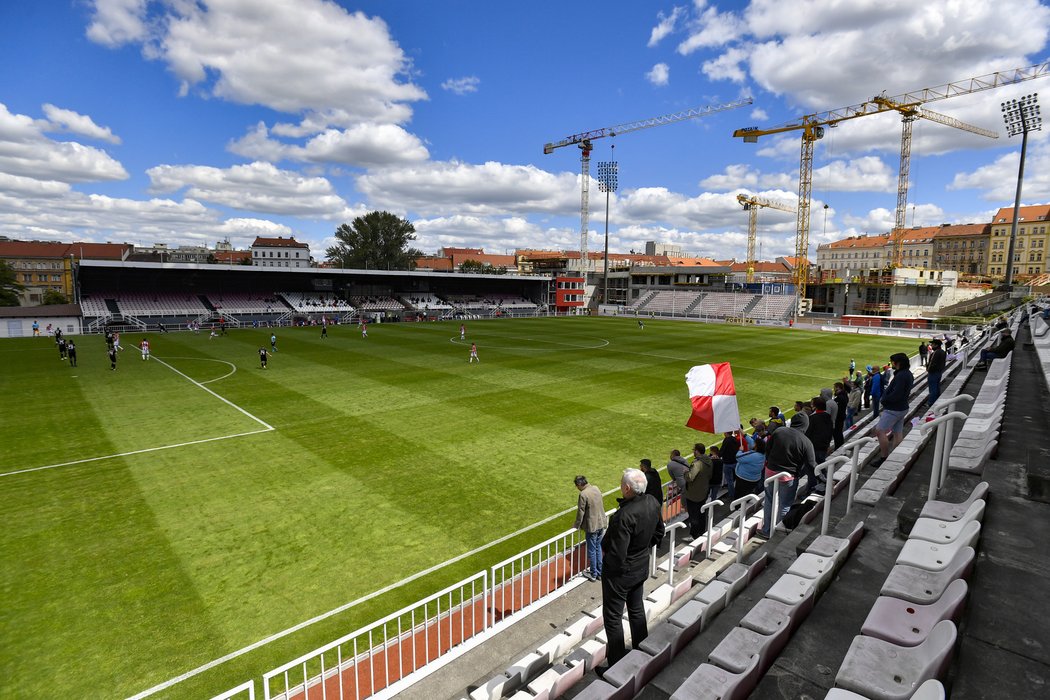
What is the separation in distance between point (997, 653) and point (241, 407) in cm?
2201

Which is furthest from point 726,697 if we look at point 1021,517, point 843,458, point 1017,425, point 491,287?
point 491,287

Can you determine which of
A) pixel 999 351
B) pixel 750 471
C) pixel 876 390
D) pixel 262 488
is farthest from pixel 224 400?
pixel 999 351

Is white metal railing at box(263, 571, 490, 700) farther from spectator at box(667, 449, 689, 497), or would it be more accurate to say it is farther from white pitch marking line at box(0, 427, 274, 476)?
white pitch marking line at box(0, 427, 274, 476)

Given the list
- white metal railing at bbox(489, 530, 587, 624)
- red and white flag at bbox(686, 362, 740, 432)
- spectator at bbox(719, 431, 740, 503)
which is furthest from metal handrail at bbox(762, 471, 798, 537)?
red and white flag at bbox(686, 362, 740, 432)

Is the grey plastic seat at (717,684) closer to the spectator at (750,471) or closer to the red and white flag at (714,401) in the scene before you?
the spectator at (750,471)

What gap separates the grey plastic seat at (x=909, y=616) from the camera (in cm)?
296

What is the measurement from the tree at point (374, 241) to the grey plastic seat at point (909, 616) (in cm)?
9754

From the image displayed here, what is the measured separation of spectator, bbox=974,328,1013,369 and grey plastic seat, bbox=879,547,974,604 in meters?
15.3

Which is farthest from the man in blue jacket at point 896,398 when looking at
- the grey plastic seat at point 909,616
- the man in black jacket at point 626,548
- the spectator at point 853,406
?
the grey plastic seat at point 909,616

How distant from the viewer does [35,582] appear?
320 inches

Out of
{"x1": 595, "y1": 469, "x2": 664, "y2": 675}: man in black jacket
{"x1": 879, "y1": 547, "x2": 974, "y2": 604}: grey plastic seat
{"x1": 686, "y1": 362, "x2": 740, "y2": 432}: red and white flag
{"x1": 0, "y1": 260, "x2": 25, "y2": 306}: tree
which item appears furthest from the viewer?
{"x1": 0, "y1": 260, "x2": 25, "y2": 306}: tree

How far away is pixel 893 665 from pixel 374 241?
102 m

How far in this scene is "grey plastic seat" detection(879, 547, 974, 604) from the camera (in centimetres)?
330

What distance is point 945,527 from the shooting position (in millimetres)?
4000
